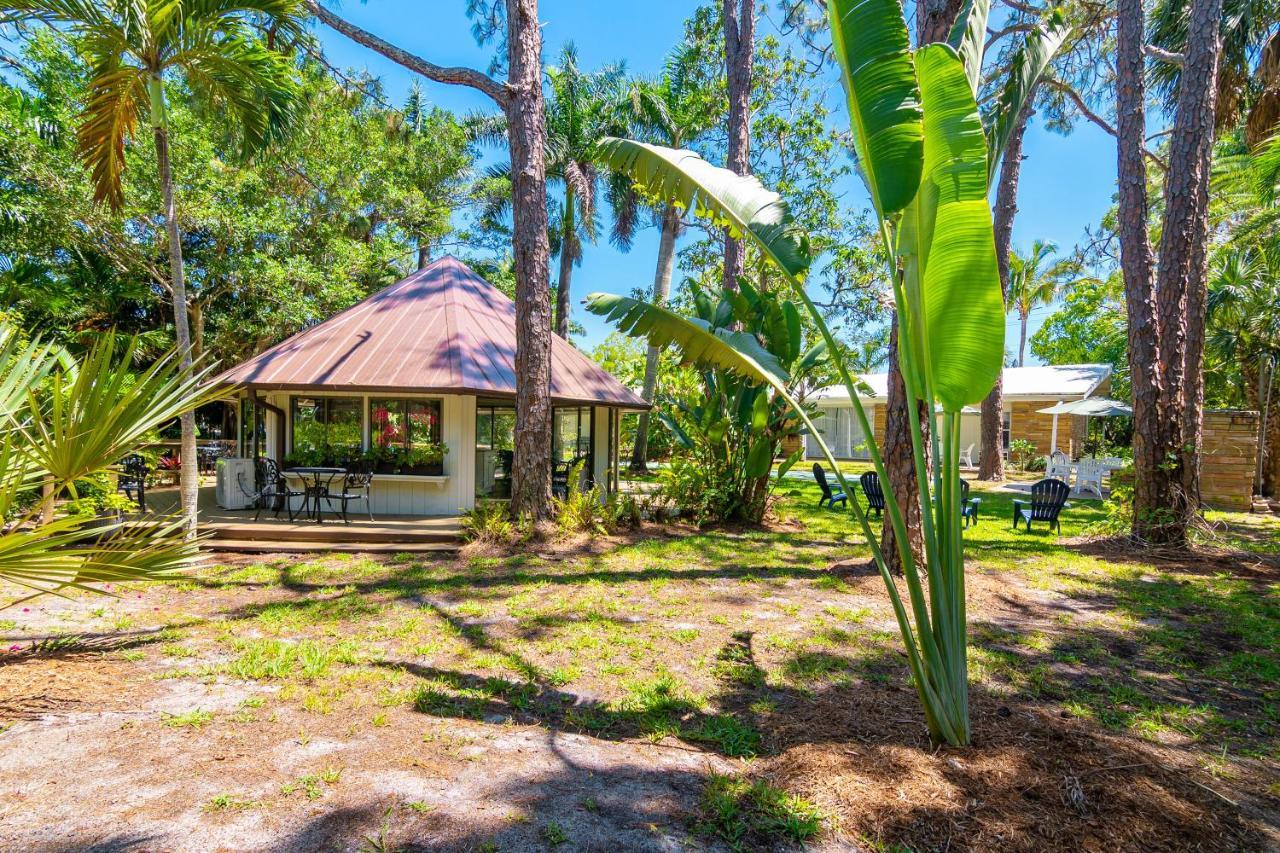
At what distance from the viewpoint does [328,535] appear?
9.20m

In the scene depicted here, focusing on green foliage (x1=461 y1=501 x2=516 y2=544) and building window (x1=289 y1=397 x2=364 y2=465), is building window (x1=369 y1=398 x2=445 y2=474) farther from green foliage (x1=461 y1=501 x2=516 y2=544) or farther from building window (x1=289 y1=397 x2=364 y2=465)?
green foliage (x1=461 y1=501 x2=516 y2=544)

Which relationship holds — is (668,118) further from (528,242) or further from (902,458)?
(902,458)

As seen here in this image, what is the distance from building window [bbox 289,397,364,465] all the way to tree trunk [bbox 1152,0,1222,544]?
1301 centimetres

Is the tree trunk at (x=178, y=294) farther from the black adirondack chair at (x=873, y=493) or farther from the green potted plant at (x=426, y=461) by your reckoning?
the black adirondack chair at (x=873, y=493)

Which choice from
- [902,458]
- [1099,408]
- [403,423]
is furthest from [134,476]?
[1099,408]

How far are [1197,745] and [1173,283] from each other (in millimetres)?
7540

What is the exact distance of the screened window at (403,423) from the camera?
11.4m

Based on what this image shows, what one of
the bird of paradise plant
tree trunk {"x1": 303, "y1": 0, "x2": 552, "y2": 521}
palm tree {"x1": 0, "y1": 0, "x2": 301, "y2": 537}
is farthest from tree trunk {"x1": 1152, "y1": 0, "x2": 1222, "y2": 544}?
palm tree {"x1": 0, "y1": 0, "x2": 301, "y2": 537}

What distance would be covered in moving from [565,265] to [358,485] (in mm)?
16159

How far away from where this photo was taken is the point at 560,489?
1259cm

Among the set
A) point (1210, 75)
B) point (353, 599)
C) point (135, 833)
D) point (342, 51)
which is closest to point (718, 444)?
point (353, 599)

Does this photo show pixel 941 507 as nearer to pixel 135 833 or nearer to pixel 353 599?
pixel 135 833

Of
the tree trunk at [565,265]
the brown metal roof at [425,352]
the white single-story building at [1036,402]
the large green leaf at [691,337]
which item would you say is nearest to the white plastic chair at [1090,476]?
the white single-story building at [1036,402]

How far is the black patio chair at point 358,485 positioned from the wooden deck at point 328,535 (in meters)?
0.49
